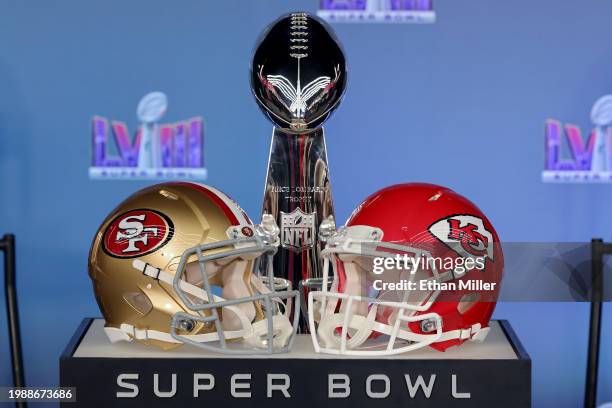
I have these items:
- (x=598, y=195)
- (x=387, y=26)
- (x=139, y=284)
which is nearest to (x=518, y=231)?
(x=598, y=195)

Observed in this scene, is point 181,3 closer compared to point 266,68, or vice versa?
point 266,68

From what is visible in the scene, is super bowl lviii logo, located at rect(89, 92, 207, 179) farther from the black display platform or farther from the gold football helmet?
the black display platform

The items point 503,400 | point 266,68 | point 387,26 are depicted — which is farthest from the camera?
point 387,26

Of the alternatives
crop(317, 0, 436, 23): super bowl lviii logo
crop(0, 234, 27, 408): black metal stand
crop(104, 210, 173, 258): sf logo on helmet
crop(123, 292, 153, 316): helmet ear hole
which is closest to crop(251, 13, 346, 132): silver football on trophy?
crop(104, 210, 173, 258): sf logo on helmet

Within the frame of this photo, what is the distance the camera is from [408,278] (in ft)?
5.73

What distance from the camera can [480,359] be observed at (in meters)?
1.71

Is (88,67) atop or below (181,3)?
below

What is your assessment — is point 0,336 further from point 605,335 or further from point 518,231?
point 605,335

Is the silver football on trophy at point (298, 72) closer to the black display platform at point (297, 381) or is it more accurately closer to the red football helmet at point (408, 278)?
the red football helmet at point (408, 278)

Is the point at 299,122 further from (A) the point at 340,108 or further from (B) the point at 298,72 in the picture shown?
(A) the point at 340,108

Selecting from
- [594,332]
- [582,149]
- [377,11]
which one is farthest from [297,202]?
[582,149]

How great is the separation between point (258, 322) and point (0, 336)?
1552 mm

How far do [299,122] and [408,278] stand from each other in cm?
38

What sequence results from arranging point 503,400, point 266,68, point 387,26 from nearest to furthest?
point 503,400 → point 266,68 → point 387,26
